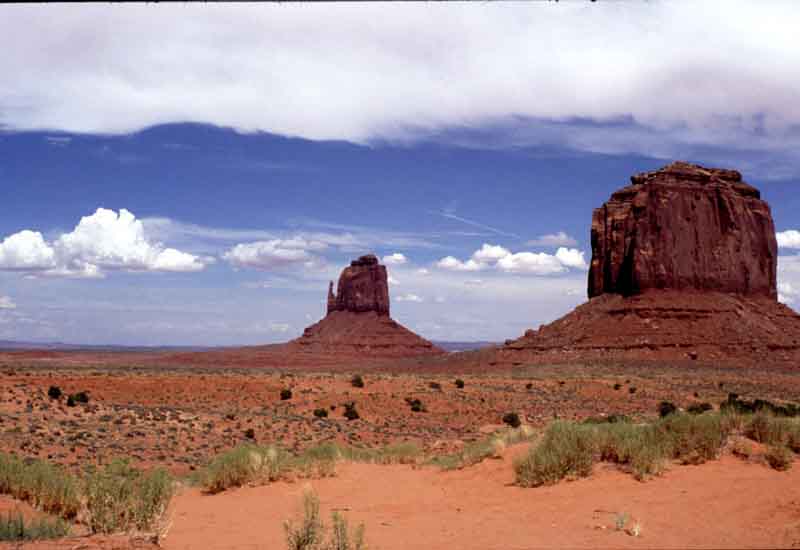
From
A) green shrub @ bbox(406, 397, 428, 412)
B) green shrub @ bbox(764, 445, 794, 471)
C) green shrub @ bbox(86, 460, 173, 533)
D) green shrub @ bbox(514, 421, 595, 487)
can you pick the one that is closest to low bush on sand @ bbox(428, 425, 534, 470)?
green shrub @ bbox(514, 421, 595, 487)

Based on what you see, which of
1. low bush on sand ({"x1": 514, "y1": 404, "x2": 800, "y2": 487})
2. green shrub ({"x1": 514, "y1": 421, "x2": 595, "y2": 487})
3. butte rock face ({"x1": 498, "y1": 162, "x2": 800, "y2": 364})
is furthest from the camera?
butte rock face ({"x1": 498, "y1": 162, "x2": 800, "y2": 364})

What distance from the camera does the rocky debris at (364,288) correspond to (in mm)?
137125

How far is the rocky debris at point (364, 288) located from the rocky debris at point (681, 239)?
54.2 meters

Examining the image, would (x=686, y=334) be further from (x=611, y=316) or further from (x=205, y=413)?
(x=205, y=413)

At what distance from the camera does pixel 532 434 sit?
54.7 feet

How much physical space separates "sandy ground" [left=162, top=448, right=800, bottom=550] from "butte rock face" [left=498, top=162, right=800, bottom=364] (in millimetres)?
57925

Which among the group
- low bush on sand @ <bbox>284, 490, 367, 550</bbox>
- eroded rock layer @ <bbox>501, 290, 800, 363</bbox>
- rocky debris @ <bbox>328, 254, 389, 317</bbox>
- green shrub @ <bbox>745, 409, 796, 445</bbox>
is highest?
rocky debris @ <bbox>328, 254, 389, 317</bbox>

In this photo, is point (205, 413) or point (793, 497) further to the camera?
point (205, 413)

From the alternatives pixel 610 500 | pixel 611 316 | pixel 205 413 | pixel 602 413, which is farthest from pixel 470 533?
pixel 611 316

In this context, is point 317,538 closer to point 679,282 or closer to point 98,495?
point 98,495

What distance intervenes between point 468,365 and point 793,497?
218 feet

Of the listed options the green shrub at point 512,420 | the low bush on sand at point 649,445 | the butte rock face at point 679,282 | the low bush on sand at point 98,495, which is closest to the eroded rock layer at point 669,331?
the butte rock face at point 679,282

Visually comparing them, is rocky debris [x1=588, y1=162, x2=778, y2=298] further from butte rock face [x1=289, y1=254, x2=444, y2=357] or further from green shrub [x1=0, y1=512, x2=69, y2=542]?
green shrub [x1=0, y1=512, x2=69, y2=542]

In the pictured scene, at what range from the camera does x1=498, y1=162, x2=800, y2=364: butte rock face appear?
7025cm
